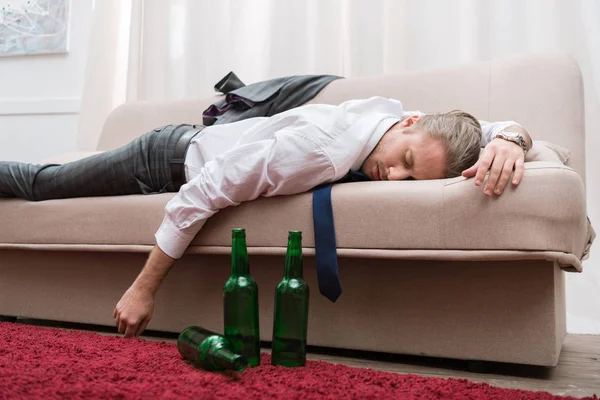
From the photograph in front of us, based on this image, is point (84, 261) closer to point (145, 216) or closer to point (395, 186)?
point (145, 216)

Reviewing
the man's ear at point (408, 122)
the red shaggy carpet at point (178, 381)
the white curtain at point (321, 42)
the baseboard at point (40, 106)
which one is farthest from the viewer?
the baseboard at point (40, 106)

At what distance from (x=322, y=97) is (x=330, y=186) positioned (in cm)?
70

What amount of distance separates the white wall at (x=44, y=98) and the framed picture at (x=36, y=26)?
0.12ft

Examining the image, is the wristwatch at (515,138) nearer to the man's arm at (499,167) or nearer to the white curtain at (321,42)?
the man's arm at (499,167)

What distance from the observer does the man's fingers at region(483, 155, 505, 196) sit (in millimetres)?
1016

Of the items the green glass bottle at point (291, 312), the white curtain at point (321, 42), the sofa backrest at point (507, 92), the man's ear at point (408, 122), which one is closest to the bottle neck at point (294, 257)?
the green glass bottle at point (291, 312)

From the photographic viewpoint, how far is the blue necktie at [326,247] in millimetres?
1134

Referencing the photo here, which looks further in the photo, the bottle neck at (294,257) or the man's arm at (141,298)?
the man's arm at (141,298)

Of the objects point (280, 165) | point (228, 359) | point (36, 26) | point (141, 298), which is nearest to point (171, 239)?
point (141, 298)

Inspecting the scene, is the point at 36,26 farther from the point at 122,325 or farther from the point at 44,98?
the point at 122,325

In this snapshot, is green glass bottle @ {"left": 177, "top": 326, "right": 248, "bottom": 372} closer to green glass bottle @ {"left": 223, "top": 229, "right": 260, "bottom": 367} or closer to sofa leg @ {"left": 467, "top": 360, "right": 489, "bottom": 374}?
green glass bottle @ {"left": 223, "top": 229, "right": 260, "bottom": 367}

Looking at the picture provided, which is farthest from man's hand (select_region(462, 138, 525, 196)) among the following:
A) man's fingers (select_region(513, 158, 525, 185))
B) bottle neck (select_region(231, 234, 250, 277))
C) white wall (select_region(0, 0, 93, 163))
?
white wall (select_region(0, 0, 93, 163))

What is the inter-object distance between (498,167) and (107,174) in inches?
39.7

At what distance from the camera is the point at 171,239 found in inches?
48.5
